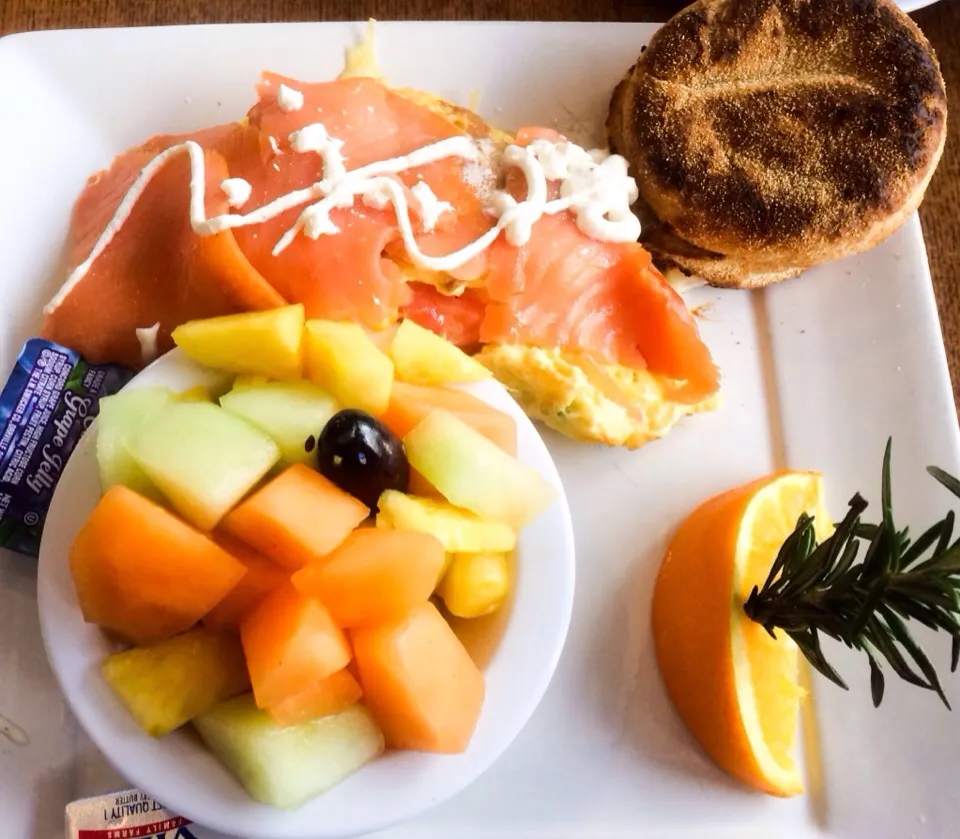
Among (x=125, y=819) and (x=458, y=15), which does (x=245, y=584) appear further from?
(x=458, y=15)

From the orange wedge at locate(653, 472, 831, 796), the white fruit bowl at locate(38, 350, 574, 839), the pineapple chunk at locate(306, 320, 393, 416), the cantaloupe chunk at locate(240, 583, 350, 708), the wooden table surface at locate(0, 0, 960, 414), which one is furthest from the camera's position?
the wooden table surface at locate(0, 0, 960, 414)

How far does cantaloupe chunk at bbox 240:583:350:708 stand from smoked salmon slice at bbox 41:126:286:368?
608 mm

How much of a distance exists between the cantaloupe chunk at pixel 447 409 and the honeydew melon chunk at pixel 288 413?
9cm

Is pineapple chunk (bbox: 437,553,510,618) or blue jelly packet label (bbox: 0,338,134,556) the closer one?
pineapple chunk (bbox: 437,553,510,618)

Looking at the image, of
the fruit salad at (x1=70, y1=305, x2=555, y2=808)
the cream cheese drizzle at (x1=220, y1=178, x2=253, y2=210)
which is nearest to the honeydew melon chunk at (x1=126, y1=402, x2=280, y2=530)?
the fruit salad at (x1=70, y1=305, x2=555, y2=808)

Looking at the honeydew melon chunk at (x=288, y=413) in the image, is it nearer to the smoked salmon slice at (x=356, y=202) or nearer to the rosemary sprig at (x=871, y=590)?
the smoked salmon slice at (x=356, y=202)

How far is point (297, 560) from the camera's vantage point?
1.11 metres

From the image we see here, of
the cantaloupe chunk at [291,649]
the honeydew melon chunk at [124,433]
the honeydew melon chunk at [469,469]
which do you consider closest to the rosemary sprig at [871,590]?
the honeydew melon chunk at [469,469]

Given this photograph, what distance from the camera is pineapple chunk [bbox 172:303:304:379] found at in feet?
4.11

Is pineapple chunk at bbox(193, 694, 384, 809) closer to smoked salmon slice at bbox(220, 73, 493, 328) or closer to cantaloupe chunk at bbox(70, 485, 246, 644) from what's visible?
cantaloupe chunk at bbox(70, 485, 246, 644)

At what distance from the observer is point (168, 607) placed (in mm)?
1098

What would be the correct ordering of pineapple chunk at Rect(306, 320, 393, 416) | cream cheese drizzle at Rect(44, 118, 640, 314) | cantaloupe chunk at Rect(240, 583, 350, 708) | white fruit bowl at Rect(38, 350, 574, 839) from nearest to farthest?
cantaloupe chunk at Rect(240, 583, 350, 708) → white fruit bowl at Rect(38, 350, 574, 839) → pineapple chunk at Rect(306, 320, 393, 416) → cream cheese drizzle at Rect(44, 118, 640, 314)

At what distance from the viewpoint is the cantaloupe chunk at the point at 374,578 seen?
1.08 m

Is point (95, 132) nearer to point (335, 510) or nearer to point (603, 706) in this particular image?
point (335, 510)
